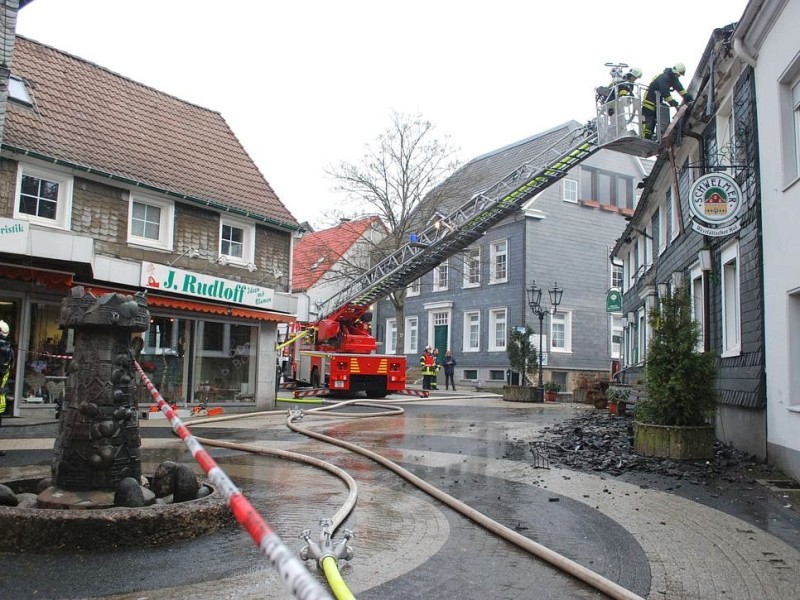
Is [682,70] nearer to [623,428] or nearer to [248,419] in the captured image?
[623,428]

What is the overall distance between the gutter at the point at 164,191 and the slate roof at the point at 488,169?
38.8ft

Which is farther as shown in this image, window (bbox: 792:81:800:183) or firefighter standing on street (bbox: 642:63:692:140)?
firefighter standing on street (bbox: 642:63:692:140)

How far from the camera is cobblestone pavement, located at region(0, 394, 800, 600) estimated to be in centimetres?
400

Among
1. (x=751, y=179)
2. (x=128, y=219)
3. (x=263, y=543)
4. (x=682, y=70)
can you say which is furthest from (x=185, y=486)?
(x=682, y=70)

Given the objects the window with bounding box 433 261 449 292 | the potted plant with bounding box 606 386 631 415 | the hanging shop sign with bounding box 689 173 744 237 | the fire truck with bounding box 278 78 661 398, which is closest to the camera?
the hanging shop sign with bounding box 689 173 744 237

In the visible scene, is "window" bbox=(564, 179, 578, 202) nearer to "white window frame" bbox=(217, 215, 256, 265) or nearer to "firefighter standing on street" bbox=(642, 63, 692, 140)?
"firefighter standing on street" bbox=(642, 63, 692, 140)

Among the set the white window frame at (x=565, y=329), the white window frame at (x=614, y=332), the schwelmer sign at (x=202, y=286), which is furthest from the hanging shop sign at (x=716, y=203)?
the white window frame at (x=614, y=332)

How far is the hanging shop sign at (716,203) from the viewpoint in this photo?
9367mm

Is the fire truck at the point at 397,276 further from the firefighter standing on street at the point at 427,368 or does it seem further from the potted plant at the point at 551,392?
the potted plant at the point at 551,392

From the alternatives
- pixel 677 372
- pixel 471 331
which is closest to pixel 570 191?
pixel 471 331

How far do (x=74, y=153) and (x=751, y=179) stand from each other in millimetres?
12847

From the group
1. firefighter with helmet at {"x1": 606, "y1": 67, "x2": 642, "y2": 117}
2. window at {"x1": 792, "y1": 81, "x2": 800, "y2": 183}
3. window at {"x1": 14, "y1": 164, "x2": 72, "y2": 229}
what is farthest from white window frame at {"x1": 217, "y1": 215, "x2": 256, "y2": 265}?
window at {"x1": 792, "y1": 81, "x2": 800, "y2": 183}

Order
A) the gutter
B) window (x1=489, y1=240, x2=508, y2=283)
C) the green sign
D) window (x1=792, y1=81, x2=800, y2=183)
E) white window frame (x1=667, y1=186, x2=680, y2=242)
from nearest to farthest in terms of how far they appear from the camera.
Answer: window (x1=792, y1=81, x2=800, y2=183), the gutter, white window frame (x1=667, y1=186, x2=680, y2=242), the green sign, window (x1=489, y1=240, x2=508, y2=283)

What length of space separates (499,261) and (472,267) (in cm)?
254
